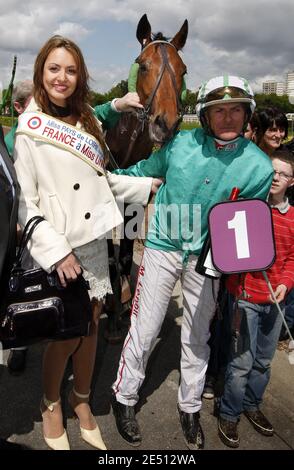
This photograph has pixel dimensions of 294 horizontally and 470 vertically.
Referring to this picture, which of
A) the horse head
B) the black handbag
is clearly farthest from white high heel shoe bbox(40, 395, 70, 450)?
the horse head

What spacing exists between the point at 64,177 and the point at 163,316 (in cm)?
105

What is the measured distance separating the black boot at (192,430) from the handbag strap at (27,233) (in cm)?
148

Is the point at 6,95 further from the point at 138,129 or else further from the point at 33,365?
the point at 33,365

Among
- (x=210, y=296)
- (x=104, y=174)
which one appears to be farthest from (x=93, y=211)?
(x=210, y=296)

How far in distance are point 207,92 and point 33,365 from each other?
95.3 inches

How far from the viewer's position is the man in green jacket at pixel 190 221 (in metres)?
2.02

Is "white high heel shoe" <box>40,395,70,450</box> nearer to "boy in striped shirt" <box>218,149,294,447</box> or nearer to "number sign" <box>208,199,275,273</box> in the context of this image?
"boy in striped shirt" <box>218,149,294,447</box>

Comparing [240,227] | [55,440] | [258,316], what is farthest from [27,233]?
[258,316]

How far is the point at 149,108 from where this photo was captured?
9.48ft

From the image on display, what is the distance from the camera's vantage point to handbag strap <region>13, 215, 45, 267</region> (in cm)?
180

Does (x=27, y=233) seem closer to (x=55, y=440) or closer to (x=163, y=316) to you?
(x=163, y=316)

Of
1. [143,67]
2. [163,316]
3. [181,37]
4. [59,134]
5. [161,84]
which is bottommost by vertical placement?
[163,316]

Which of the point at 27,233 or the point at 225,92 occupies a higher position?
the point at 225,92
